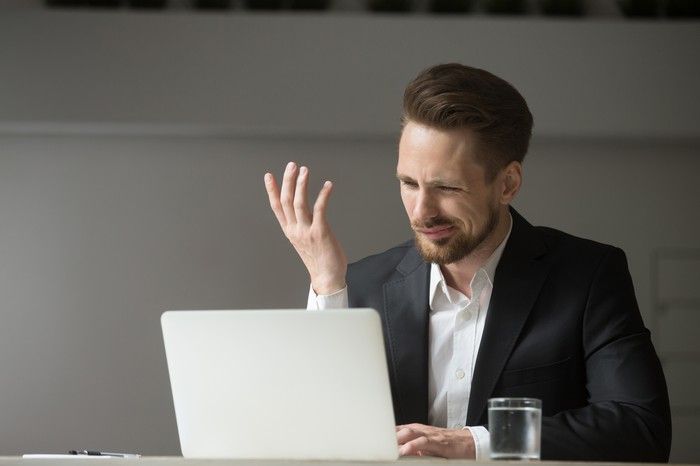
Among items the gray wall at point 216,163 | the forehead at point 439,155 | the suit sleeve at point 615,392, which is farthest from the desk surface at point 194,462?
the gray wall at point 216,163

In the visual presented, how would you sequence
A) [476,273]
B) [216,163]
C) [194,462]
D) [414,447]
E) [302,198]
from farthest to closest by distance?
[216,163], [476,273], [302,198], [414,447], [194,462]

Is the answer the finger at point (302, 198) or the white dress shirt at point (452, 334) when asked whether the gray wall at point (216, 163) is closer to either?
the white dress shirt at point (452, 334)

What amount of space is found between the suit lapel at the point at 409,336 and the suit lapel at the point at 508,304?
0.11 m

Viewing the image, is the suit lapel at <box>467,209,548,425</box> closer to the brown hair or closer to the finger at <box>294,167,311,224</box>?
the brown hair

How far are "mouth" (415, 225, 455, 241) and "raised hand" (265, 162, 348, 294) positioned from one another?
6.7 inches

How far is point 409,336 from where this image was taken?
2.23 metres

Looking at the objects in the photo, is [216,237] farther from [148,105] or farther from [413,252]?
[413,252]

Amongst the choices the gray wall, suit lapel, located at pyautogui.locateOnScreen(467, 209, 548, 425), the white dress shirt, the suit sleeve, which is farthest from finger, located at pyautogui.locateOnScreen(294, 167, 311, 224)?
the gray wall

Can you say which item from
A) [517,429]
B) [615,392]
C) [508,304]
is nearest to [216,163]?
[508,304]

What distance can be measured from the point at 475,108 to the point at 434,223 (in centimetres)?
24

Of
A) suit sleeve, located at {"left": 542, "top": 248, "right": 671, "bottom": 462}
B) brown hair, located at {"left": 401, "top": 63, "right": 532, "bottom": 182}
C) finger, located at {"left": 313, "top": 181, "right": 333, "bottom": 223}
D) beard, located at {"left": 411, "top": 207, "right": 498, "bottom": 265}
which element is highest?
brown hair, located at {"left": 401, "top": 63, "right": 532, "bottom": 182}

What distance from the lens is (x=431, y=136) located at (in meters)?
2.20

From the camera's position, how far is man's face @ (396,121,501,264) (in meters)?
2.18

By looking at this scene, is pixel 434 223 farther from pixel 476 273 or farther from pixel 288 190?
pixel 288 190
